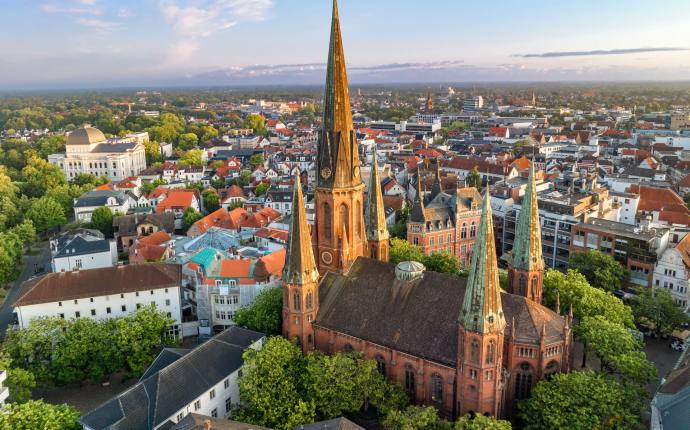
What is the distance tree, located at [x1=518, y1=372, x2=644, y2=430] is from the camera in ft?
137

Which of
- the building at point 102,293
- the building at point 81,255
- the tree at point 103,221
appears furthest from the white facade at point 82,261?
the tree at point 103,221

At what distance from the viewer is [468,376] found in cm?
4381

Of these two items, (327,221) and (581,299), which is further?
(581,299)

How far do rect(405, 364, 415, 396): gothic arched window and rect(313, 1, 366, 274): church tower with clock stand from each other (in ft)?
41.0

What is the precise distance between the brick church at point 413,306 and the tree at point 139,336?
724 inches

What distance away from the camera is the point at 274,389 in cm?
4844

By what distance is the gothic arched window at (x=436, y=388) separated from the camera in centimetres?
4675

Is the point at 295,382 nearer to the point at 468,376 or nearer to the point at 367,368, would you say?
the point at 367,368

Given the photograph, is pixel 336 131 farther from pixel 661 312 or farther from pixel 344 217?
pixel 661 312

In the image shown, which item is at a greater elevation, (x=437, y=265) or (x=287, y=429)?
(x=437, y=265)

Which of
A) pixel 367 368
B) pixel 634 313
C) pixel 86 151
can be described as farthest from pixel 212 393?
pixel 86 151

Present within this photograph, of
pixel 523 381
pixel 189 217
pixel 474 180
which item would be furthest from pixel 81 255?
pixel 474 180

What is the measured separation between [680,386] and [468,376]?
1896cm

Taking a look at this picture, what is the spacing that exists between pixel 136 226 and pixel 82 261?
894 inches
